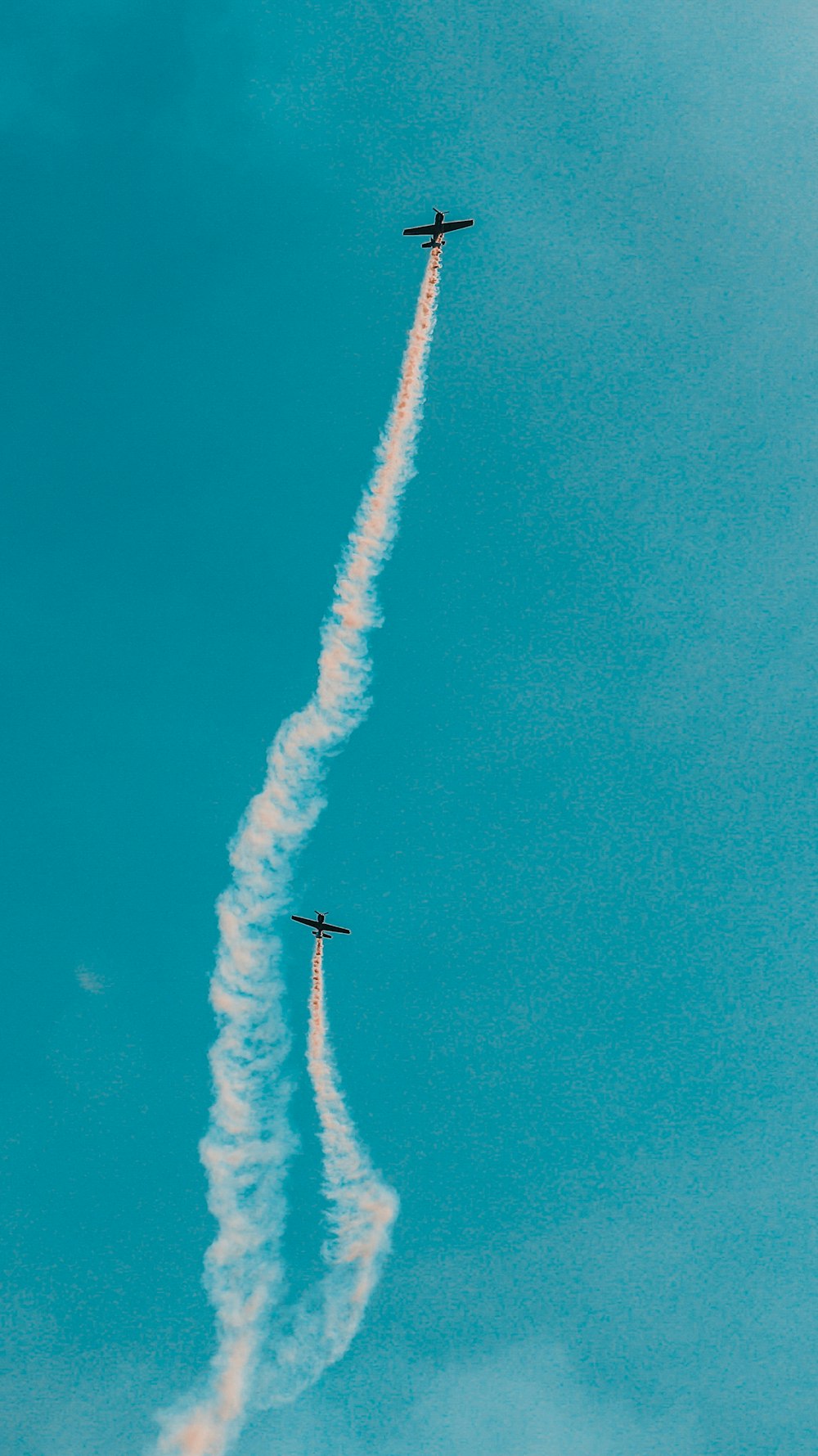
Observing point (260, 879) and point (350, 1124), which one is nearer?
point (260, 879)

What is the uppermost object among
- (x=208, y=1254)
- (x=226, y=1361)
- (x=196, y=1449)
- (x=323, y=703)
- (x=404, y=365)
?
(x=404, y=365)

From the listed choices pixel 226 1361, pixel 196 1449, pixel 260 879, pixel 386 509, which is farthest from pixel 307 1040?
pixel 386 509

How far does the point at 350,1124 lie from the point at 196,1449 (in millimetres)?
19122

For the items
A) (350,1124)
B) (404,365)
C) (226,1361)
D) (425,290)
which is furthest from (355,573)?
(226,1361)

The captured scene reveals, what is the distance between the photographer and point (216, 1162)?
210ft

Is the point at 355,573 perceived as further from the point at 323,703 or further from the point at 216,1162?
the point at 216,1162

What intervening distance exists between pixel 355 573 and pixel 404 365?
39.6ft

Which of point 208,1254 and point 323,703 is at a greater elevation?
point 323,703

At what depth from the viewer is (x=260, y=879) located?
63.1 m

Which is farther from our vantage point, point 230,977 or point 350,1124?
point 350,1124

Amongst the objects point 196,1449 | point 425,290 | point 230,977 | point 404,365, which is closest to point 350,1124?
point 230,977

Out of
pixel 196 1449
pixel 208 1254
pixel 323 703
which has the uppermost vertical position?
pixel 323 703

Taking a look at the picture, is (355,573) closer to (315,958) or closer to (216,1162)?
(315,958)

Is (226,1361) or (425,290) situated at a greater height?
(425,290)
